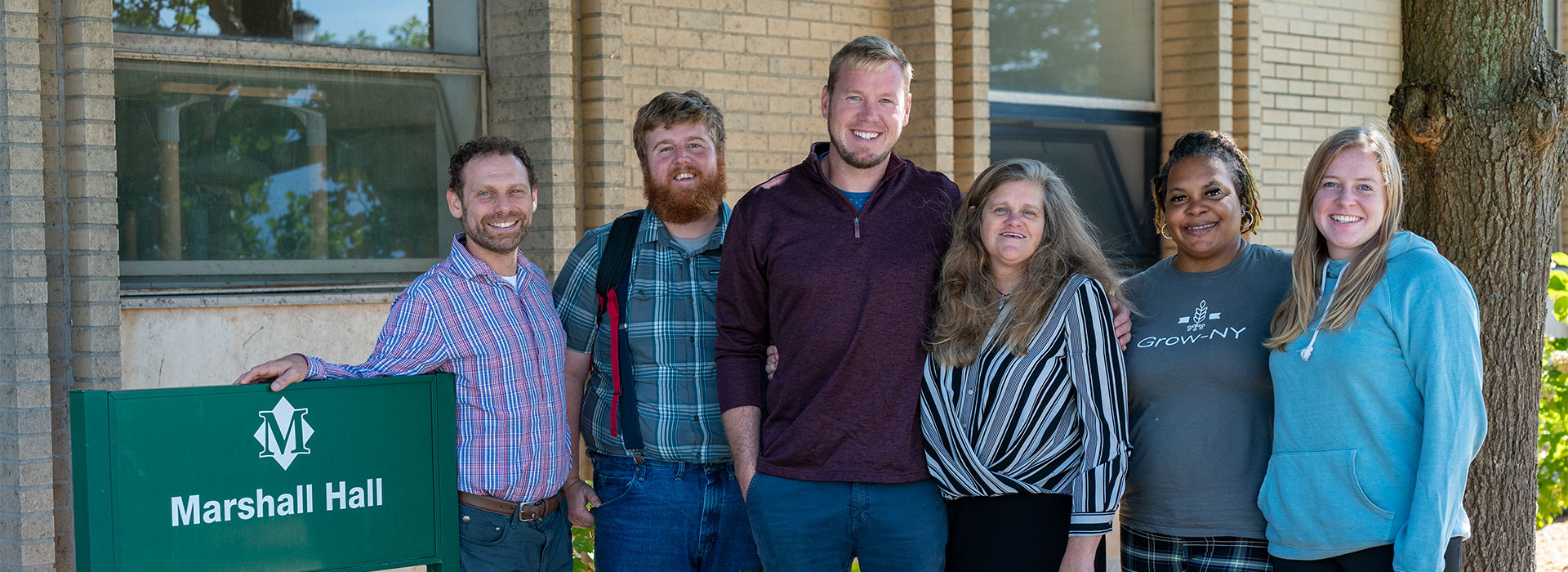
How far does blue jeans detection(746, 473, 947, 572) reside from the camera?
3248mm

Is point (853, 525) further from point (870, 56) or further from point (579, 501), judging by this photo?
point (870, 56)

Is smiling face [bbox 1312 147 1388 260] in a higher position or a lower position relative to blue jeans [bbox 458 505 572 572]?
higher

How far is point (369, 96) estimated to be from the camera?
5.80 meters

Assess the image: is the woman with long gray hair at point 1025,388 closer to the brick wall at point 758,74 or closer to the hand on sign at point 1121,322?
the hand on sign at point 1121,322

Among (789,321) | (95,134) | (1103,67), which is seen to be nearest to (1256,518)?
(789,321)

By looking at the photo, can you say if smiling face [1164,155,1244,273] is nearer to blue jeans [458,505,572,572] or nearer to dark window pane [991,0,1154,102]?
blue jeans [458,505,572,572]

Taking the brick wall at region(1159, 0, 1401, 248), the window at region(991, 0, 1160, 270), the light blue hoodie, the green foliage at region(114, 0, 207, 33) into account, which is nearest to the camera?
the light blue hoodie

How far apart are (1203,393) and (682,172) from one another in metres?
1.51

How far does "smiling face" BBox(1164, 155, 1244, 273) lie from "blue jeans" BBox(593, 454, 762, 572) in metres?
1.38

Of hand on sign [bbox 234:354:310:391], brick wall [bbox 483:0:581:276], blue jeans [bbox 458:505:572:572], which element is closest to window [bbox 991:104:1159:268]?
brick wall [bbox 483:0:581:276]

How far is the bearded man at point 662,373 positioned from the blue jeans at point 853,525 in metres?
0.43

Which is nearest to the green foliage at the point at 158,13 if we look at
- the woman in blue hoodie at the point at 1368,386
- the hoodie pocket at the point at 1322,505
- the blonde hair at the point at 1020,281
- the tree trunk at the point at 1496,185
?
the blonde hair at the point at 1020,281

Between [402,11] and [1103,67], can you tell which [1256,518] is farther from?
[1103,67]

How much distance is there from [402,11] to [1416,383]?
14.8ft
